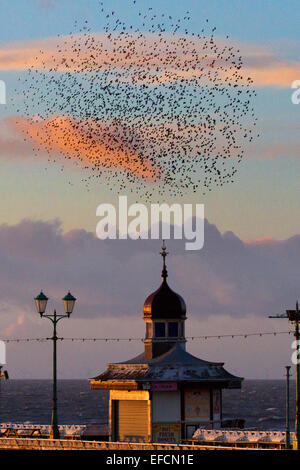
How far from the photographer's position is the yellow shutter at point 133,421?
67.6m

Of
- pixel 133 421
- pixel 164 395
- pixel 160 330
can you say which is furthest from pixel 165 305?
pixel 133 421

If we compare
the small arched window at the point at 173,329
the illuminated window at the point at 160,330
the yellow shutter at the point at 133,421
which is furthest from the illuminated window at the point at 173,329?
the yellow shutter at the point at 133,421

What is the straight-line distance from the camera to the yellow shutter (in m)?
67.6

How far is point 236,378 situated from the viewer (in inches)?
2704

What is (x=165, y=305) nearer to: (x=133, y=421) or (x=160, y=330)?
(x=160, y=330)

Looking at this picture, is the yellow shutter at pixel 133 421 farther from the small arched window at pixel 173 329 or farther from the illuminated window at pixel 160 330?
the small arched window at pixel 173 329

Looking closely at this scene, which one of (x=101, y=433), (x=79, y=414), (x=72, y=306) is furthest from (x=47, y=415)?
(x=72, y=306)

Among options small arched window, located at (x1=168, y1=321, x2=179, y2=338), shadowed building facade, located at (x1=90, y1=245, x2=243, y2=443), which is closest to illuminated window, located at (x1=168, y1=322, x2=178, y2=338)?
small arched window, located at (x1=168, y1=321, x2=179, y2=338)

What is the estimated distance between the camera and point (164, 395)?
6725 cm

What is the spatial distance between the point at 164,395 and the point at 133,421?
7.74ft

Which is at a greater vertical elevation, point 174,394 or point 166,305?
point 166,305
